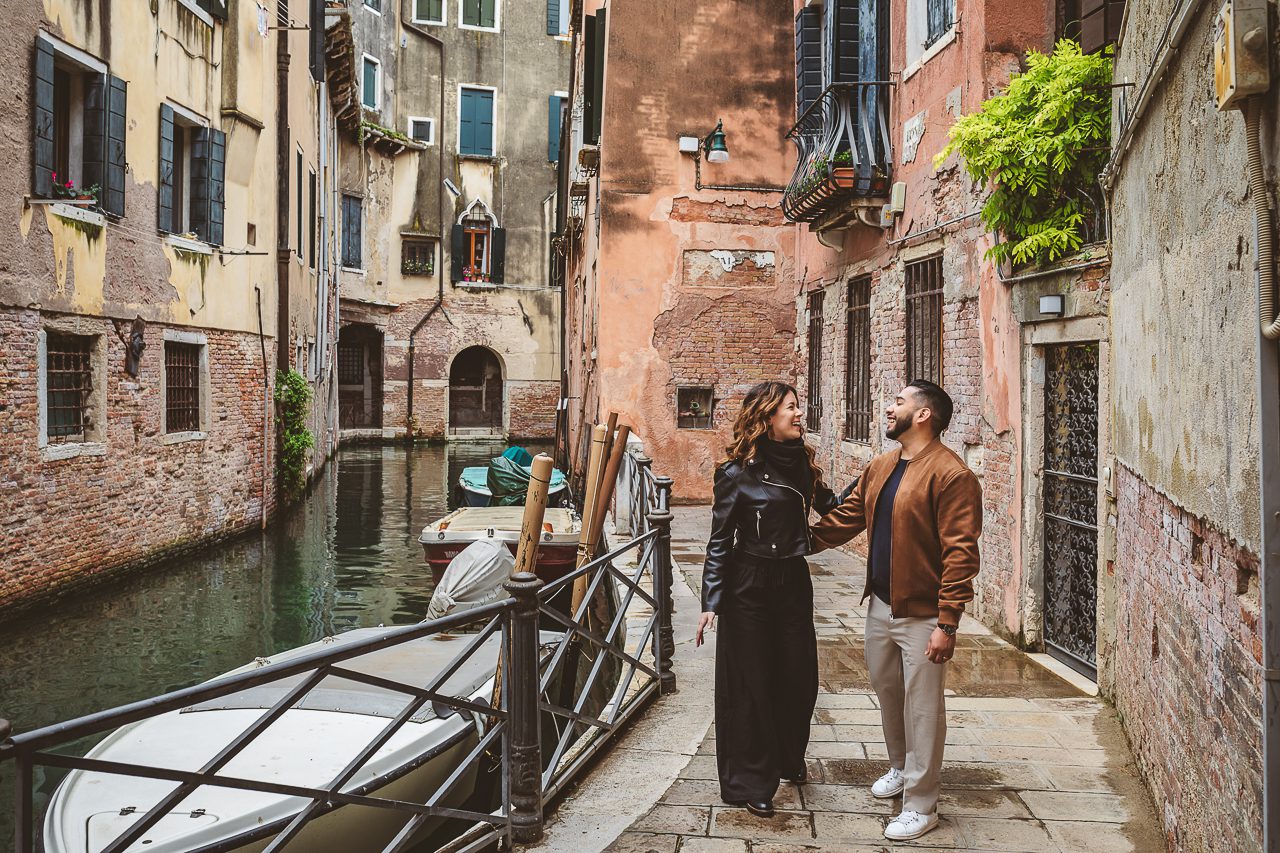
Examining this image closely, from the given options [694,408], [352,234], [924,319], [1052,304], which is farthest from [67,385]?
[352,234]

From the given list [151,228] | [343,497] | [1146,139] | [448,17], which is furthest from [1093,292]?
[448,17]

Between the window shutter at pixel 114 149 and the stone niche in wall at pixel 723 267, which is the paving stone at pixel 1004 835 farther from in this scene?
the stone niche in wall at pixel 723 267

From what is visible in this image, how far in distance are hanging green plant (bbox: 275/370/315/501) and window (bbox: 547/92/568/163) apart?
1634 cm

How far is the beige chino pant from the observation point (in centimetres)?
357

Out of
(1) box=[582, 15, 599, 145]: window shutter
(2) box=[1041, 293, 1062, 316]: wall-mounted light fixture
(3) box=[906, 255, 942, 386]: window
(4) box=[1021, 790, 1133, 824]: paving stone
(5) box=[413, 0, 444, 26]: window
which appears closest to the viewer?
(4) box=[1021, 790, 1133, 824]: paving stone

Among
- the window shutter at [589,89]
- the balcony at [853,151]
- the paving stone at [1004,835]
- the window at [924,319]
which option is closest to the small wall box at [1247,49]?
the paving stone at [1004,835]

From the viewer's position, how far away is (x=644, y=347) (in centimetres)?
1402

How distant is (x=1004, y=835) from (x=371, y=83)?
28.7 meters

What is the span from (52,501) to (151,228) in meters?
3.47

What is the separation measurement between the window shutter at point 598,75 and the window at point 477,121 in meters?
16.5

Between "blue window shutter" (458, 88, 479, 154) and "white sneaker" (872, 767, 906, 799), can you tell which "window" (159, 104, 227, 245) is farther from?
"blue window shutter" (458, 88, 479, 154)

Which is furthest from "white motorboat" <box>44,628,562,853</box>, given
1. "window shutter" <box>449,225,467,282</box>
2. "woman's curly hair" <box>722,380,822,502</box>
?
"window shutter" <box>449,225,467,282</box>

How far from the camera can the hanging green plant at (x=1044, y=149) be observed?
573cm

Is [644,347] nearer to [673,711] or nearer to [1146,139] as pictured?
[673,711]
